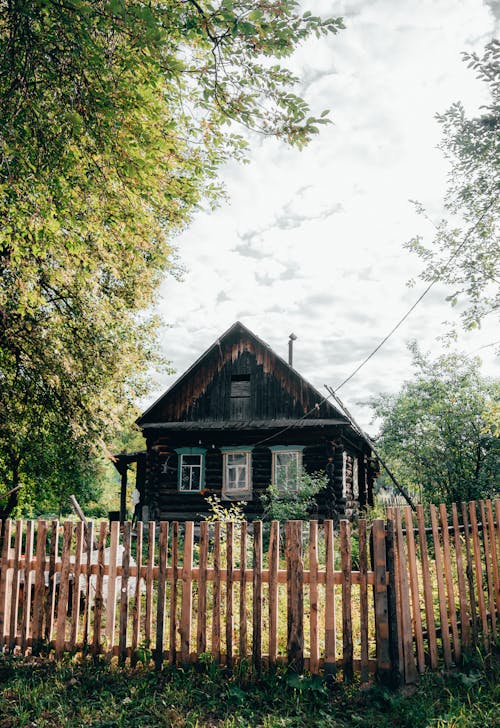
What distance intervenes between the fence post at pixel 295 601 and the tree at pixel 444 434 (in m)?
12.4

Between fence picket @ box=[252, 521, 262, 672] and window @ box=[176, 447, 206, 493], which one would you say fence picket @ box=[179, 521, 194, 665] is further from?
window @ box=[176, 447, 206, 493]

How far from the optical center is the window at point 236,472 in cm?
1711

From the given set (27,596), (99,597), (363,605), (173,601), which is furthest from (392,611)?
(27,596)

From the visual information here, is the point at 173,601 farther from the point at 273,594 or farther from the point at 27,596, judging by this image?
the point at 27,596

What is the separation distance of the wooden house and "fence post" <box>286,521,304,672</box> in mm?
11358

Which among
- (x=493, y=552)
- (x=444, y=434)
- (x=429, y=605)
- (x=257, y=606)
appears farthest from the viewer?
(x=444, y=434)

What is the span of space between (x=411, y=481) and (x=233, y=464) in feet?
21.9

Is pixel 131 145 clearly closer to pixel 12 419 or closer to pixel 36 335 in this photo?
pixel 36 335

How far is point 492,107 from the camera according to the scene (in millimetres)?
8398

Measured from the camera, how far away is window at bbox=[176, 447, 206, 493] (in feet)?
57.9

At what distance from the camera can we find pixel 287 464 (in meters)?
16.8

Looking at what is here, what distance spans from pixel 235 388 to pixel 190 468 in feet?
11.2

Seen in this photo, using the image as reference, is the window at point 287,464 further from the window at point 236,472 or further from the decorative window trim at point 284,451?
the window at point 236,472

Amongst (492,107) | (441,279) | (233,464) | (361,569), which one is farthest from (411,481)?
(361,569)
